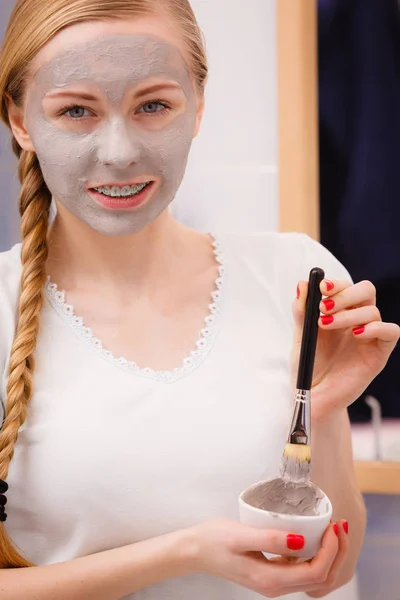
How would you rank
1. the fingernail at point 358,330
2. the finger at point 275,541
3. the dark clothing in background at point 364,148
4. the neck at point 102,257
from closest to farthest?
the finger at point 275,541 → the fingernail at point 358,330 → the neck at point 102,257 → the dark clothing in background at point 364,148

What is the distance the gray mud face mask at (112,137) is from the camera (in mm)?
756

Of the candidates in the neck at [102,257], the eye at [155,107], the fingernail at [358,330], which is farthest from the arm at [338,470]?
the eye at [155,107]

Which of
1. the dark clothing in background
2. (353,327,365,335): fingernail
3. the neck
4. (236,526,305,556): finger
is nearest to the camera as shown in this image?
(236,526,305,556): finger

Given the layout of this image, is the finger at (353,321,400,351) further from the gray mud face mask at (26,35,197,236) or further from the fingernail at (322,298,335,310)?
the gray mud face mask at (26,35,197,236)

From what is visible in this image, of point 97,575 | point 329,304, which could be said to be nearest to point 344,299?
point 329,304

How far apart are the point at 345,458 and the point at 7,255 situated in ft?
1.35

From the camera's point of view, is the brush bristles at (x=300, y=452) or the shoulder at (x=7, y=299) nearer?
the brush bristles at (x=300, y=452)

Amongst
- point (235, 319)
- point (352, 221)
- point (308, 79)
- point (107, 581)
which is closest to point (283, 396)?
point (235, 319)

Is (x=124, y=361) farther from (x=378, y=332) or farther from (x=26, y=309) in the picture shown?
(x=378, y=332)

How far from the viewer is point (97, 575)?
74cm

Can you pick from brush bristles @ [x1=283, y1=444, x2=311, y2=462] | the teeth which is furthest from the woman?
brush bristles @ [x1=283, y1=444, x2=311, y2=462]

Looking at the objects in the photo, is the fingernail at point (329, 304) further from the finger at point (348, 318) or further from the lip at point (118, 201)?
the lip at point (118, 201)

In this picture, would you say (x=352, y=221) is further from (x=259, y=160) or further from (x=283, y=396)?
(x=283, y=396)

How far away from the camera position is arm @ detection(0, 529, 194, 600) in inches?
28.9
